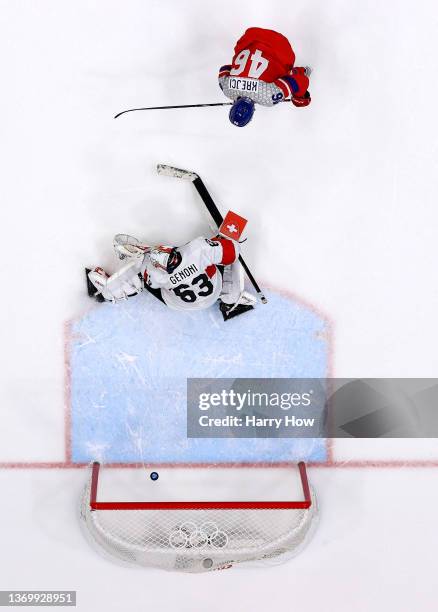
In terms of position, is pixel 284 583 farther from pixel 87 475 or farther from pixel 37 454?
pixel 37 454

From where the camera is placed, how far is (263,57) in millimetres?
3621

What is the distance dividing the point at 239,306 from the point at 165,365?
23.4 inches

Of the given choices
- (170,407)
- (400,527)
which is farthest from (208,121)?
(400,527)

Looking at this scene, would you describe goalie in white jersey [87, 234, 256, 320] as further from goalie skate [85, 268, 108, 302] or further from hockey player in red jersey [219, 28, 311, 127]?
hockey player in red jersey [219, 28, 311, 127]

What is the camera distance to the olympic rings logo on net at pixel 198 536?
413cm

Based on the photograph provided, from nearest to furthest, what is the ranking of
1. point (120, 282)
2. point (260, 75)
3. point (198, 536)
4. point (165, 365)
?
point (260, 75)
point (120, 282)
point (198, 536)
point (165, 365)

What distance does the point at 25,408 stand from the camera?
170 inches

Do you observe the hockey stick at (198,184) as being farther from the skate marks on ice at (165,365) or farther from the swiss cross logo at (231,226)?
the skate marks on ice at (165,365)

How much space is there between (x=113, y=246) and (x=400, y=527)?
258cm

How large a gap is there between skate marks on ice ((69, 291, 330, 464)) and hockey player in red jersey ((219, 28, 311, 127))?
1.19m

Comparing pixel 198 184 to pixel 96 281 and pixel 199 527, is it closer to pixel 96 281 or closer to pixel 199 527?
pixel 96 281

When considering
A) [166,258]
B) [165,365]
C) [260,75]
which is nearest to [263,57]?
[260,75]

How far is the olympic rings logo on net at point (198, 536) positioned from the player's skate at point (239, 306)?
1.29 metres

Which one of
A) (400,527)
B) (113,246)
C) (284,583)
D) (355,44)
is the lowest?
(284,583)
